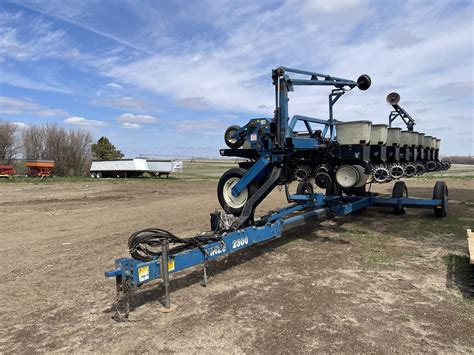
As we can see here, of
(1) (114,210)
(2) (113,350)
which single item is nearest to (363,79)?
(2) (113,350)

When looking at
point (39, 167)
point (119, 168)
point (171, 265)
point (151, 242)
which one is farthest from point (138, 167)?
point (171, 265)

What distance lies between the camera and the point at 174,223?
9406 mm

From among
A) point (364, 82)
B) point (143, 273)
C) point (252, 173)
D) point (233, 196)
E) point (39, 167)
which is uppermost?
point (364, 82)

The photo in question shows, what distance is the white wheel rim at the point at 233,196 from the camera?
6738 millimetres

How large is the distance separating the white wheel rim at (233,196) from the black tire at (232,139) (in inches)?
28.2

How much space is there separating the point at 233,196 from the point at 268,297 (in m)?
2.59

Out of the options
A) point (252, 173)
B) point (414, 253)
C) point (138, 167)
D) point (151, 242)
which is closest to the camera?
point (151, 242)

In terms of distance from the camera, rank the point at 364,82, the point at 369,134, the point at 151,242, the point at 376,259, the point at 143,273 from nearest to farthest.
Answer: the point at 143,273, the point at 151,242, the point at 376,259, the point at 369,134, the point at 364,82

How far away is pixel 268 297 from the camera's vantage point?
14.8ft

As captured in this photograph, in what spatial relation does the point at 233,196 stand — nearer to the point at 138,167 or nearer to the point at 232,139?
the point at 232,139

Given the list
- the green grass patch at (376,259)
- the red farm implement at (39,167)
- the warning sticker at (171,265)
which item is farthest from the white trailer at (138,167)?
the warning sticker at (171,265)

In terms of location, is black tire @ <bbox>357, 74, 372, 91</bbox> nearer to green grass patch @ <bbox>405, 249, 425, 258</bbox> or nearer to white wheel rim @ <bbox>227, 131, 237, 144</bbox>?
white wheel rim @ <bbox>227, 131, 237, 144</bbox>

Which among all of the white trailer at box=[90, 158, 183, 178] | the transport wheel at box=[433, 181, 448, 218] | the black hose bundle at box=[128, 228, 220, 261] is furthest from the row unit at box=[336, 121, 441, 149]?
the white trailer at box=[90, 158, 183, 178]

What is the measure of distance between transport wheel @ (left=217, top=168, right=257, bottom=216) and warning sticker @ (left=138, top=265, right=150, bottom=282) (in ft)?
9.30
